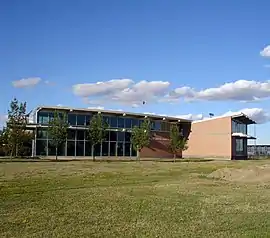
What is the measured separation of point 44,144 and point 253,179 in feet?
145

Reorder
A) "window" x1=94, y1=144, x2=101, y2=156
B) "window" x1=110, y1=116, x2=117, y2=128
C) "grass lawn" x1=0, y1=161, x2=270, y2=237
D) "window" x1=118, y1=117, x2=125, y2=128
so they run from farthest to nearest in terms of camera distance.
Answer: "window" x1=118, y1=117, x2=125, y2=128 → "window" x1=110, y1=116, x2=117, y2=128 → "window" x1=94, y1=144, x2=101, y2=156 → "grass lawn" x1=0, y1=161, x2=270, y2=237

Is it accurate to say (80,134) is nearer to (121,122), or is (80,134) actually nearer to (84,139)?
(84,139)

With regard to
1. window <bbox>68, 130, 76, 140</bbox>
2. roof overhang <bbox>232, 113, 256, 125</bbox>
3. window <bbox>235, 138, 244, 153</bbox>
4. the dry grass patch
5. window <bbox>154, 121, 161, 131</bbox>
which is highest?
roof overhang <bbox>232, 113, 256, 125</bbox>

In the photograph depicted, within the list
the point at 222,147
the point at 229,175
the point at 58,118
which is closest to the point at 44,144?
the point at 58,118

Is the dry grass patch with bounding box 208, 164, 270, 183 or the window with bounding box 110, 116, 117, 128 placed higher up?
the window with bounding box 110, 116, 117, 128

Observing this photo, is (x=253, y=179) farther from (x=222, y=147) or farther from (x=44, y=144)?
(x=222, y=147)

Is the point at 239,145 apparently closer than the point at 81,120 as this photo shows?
No

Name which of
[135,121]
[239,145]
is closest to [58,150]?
[135,121]

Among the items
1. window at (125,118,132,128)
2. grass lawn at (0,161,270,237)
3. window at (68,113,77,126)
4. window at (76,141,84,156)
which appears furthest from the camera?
window at (125,118,132,128)

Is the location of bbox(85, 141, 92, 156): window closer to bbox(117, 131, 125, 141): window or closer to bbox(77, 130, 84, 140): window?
bbox(77, 130, 84, 140): window

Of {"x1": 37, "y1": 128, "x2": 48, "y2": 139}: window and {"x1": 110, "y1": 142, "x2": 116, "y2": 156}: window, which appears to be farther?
{"x1": 110, "y1": 142, "x2": 116, "y2": 156}: window

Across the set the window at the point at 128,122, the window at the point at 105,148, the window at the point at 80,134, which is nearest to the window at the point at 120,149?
the window at the point at 105,148

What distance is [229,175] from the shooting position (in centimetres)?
2647

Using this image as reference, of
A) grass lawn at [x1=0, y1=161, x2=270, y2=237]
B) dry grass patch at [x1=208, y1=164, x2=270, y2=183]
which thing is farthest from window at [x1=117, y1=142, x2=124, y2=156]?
grass lawn at [x1=0, y1=161, x2=270, y2=237]
